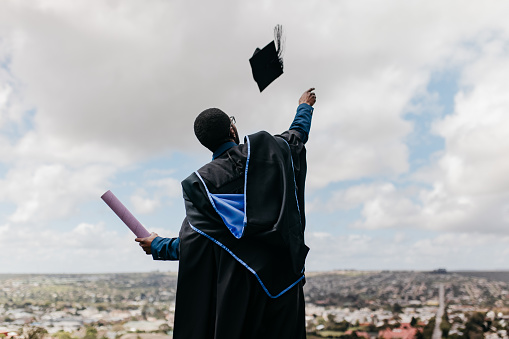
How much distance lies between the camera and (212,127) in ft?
10.8

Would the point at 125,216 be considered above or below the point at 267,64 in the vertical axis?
below

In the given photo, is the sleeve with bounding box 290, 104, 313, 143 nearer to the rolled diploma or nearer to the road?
the rolled diploma

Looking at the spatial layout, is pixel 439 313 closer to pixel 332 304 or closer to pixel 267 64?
pixel 332 304

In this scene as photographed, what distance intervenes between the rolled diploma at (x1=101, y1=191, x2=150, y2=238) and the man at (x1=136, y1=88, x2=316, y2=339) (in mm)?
295

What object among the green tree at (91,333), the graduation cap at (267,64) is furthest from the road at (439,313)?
the graduation cap at (267,64)

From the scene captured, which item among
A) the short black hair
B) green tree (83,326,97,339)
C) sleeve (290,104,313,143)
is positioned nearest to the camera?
the short black hair

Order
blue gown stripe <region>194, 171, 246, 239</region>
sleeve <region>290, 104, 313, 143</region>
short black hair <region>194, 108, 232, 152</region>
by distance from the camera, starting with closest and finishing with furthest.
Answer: blue gown stripe <region>194, 171, 246, 239</region>
short black hair <region>194, 108, 232, 152</region>
sleeve <region>290, 104, 313, 143</region>

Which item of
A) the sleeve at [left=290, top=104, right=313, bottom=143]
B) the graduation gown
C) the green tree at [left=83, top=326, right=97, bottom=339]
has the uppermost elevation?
the sleeve at [left=290, top=104, right=313, bottom=143]

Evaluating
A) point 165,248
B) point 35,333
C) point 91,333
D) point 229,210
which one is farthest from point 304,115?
point 91,333

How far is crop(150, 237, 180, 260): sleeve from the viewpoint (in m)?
3.16

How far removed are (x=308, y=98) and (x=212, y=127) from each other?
2.89ft

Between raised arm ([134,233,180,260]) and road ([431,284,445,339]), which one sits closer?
raised arm ([134,233,180,260])

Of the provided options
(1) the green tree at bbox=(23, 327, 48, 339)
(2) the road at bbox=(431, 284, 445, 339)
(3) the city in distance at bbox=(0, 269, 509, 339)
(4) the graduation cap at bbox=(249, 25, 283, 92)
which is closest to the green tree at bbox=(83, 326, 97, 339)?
(3) the city in distance at bbox=(0, 269, 509, 339)

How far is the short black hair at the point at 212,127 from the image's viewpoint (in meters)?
3.30
